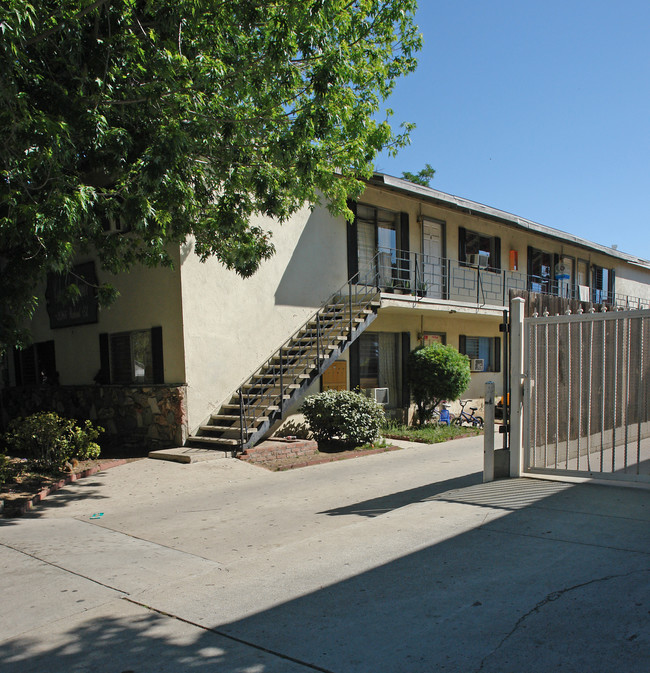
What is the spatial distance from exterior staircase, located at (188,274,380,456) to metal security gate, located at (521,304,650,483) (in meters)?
5.63

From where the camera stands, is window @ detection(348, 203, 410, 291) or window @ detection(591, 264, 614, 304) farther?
window @ detection(591, 264, 614, 304)

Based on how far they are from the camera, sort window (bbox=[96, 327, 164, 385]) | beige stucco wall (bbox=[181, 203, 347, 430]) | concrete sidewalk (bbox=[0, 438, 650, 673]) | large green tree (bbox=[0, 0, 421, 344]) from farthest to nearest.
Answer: window (bbox=[96, 327, 164, 385]) < beige stucco wall (bbox=[181, 203, 347, 430]) < large green tree (bbox=[0, 0, 421, 344]) < concrete sidewalk (bbox=[0, 438, 650, 673])

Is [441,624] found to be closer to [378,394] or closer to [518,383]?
[518,383]

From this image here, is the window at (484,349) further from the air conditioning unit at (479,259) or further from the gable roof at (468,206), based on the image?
the gable roof at (468,206)

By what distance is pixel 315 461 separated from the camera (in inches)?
431

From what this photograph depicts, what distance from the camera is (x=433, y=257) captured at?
16531mm

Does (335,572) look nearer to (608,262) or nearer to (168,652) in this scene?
(168,652)

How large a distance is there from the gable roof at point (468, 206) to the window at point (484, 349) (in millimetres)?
3755

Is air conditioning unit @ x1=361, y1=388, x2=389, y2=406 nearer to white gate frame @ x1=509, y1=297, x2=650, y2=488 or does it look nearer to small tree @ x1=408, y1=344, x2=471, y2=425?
small tree @ x1=408, y1=344, x2=471, y2=425

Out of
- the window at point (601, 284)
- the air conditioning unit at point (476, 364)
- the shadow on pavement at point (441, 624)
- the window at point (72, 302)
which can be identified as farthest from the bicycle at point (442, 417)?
the window at point (601, 284)

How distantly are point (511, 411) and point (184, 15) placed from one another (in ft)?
21.1

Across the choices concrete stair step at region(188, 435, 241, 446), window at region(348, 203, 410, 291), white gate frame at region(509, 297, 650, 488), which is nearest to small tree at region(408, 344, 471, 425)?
window at region(348, 203, 410, 291)

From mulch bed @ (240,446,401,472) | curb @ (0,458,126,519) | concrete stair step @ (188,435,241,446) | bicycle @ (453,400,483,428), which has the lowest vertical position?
bicycle @ (453,400,483,428)

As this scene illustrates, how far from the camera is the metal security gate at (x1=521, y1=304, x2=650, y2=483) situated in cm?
636
